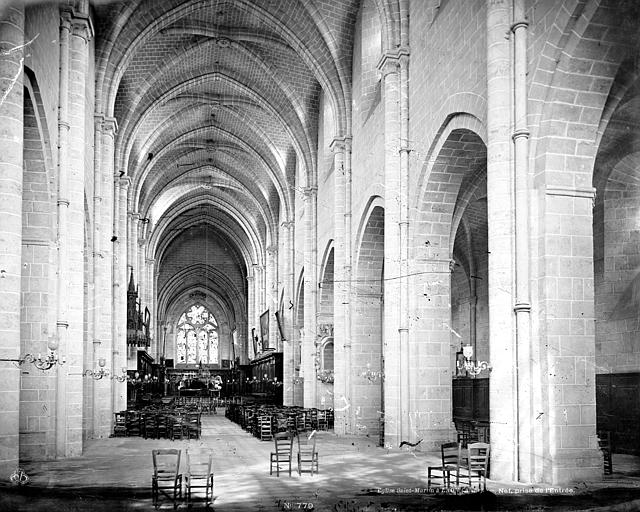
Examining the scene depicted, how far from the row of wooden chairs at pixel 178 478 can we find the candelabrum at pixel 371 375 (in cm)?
708

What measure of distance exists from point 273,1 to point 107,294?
11.3m

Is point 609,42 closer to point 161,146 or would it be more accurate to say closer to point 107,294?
point 107,294

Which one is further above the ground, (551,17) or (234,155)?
(234,155)

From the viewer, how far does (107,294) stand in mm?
24984

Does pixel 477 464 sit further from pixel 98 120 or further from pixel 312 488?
pixel 98 120

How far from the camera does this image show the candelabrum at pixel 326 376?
29.0m

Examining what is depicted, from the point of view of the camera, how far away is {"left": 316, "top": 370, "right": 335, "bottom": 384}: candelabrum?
29.0 m

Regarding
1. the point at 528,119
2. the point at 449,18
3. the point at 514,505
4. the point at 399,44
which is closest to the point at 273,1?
the point at 399,44

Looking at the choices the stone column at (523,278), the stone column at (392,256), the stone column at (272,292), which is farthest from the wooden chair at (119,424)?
the stone column at (523,278)

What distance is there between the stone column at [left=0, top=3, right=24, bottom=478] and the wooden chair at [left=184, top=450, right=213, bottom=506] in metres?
2.72

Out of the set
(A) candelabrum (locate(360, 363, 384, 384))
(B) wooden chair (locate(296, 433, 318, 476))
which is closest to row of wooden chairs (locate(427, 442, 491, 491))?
(B) wooden chair (locate(296, 433, 318, 476))

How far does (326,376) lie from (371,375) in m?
5.27

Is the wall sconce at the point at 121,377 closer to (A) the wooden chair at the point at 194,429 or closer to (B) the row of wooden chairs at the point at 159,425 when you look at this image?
(B) the row of wooden chairs at the point at 159,425

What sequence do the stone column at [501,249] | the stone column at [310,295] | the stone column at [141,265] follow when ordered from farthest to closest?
the stone column at [141,265] → the stone column at [310,295] → the stone column at [501,249]
